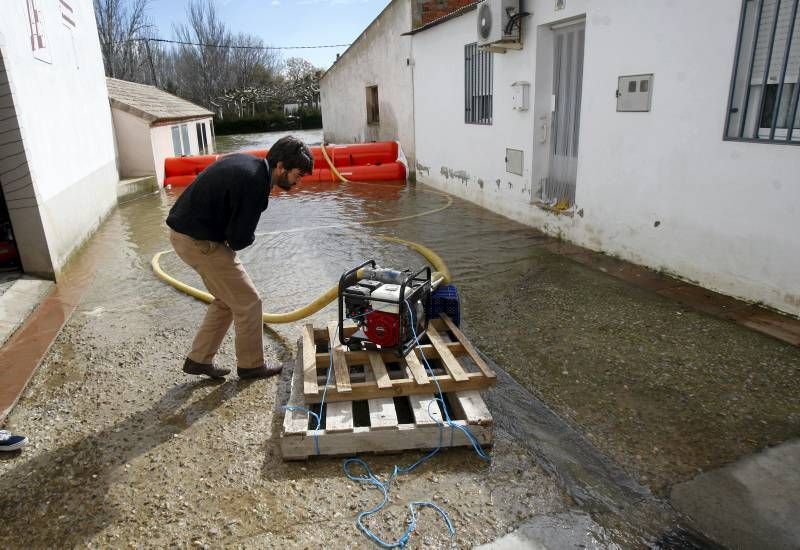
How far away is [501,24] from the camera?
7172 mm

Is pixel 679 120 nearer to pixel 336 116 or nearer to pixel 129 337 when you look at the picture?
Result: pixel 129 337

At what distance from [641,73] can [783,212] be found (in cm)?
198

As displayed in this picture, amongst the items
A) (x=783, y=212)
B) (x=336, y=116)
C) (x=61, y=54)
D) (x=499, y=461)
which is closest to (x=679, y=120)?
(x=783, y=212)

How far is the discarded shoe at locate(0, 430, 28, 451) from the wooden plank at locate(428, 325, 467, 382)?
236cm

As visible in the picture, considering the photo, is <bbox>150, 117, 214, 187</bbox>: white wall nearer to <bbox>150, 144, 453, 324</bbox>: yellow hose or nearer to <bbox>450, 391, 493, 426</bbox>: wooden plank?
<bbox>150, 144, 453, 324</bbox>: yellow hose

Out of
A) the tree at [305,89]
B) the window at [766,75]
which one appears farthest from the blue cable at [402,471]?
the tree at [305,89]

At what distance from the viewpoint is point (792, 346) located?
12.6 ft

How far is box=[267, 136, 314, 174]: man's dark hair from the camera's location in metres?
3.16

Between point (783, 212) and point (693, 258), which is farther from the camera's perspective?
point (693, 258)

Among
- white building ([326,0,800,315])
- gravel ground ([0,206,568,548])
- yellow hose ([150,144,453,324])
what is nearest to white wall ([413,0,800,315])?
white building ([326,0,800,315])

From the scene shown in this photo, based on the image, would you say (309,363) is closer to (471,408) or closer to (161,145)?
(471,408)

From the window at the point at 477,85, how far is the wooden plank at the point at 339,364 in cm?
609

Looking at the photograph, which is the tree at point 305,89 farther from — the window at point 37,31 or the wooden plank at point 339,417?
the wooden plank at point 339,417

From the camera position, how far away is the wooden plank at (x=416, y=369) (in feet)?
10.1
